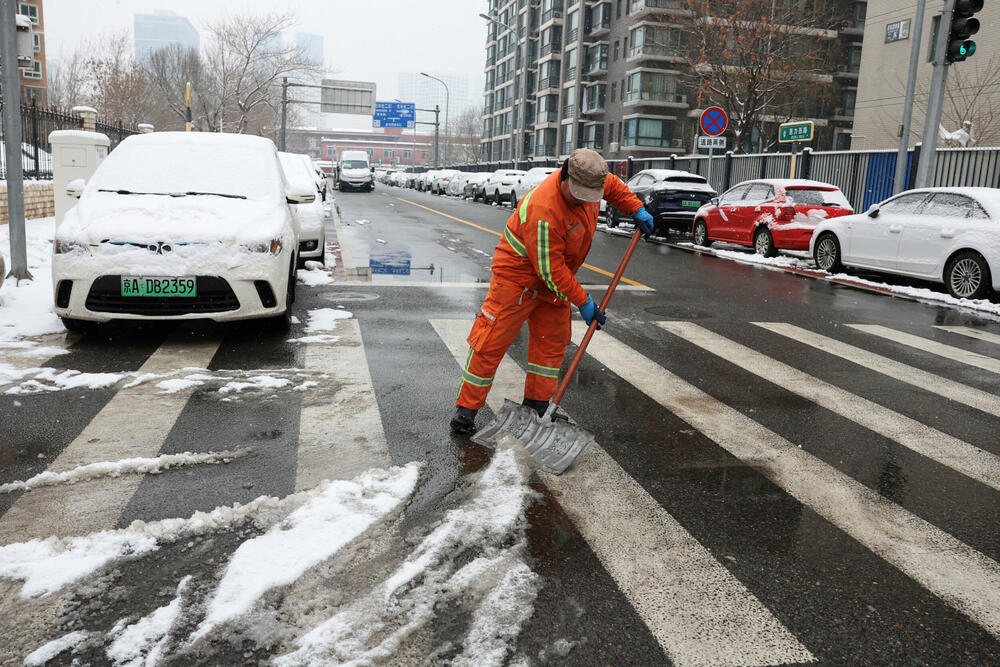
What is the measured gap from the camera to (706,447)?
4.45 metres

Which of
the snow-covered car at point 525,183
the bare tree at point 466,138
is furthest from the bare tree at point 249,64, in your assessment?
the bare tree at point 466,138

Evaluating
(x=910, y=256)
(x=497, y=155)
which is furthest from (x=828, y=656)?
(x=497, y=155)

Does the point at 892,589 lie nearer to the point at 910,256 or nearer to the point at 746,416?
the point at 746,416

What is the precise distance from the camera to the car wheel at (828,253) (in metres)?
12.9

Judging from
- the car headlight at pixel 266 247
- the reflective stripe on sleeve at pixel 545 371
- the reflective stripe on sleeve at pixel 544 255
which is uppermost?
the reflective stripe on sleeve at pixel 544 255

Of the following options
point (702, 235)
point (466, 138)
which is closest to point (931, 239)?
point (702, 235)

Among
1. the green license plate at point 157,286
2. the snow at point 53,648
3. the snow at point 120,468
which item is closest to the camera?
the snow at point 53,648

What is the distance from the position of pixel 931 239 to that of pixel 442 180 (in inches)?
1573

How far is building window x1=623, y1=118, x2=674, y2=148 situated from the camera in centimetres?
5531

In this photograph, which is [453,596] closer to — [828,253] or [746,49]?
[828,253]

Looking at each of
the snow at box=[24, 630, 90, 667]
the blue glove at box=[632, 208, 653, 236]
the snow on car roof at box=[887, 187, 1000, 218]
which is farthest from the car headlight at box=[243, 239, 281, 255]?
the snow on car roof at box=[887, 187, 1000, 218]

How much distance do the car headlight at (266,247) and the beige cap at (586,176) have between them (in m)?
3.21

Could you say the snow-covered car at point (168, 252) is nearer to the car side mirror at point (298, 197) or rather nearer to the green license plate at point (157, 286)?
the green license plate at point (157, 286)

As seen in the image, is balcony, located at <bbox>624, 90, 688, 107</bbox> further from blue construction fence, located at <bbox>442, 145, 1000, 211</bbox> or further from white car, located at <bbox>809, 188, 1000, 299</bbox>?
white car, located at <bbox>809, 188, 1000, 299</bbox>
